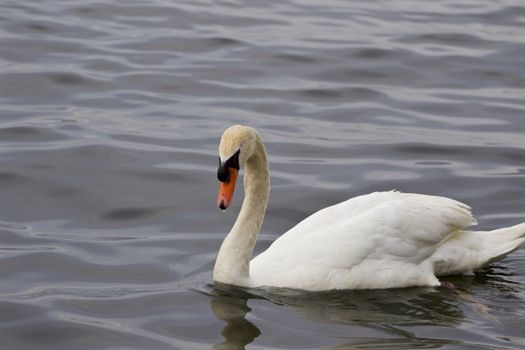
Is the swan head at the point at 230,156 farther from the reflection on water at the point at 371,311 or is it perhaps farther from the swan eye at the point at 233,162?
the reflection on water at the point at 371,311

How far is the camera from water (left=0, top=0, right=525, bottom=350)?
356 inches

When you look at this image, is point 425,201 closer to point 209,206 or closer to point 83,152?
point 209,206

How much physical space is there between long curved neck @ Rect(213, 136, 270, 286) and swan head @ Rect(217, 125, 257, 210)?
186mm

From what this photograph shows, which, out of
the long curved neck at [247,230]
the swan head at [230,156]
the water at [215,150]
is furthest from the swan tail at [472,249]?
the swan head at [230,156]

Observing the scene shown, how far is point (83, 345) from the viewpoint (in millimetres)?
8633

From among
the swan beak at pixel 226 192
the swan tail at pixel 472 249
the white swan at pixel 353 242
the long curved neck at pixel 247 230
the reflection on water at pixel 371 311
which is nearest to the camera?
the reflection on water at pixel 371 311

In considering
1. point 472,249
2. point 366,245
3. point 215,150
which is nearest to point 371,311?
point 366,245

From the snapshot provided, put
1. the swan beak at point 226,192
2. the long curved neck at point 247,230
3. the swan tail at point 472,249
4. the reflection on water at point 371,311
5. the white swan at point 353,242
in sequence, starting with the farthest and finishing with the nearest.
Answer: the swan tail at point 472,249, the long curved neck at point 247,230, the white swan at point 353,242, the swan beak at point 226,192, the reflection on water at point 371,311

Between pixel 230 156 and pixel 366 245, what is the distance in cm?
119

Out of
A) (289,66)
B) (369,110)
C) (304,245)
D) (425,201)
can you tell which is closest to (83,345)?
(304,245)

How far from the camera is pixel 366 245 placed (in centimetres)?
946

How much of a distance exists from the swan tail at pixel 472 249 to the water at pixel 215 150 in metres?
0.13

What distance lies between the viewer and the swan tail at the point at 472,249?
32.3 feet

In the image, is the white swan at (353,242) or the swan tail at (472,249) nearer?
the white swan at (353,242)
